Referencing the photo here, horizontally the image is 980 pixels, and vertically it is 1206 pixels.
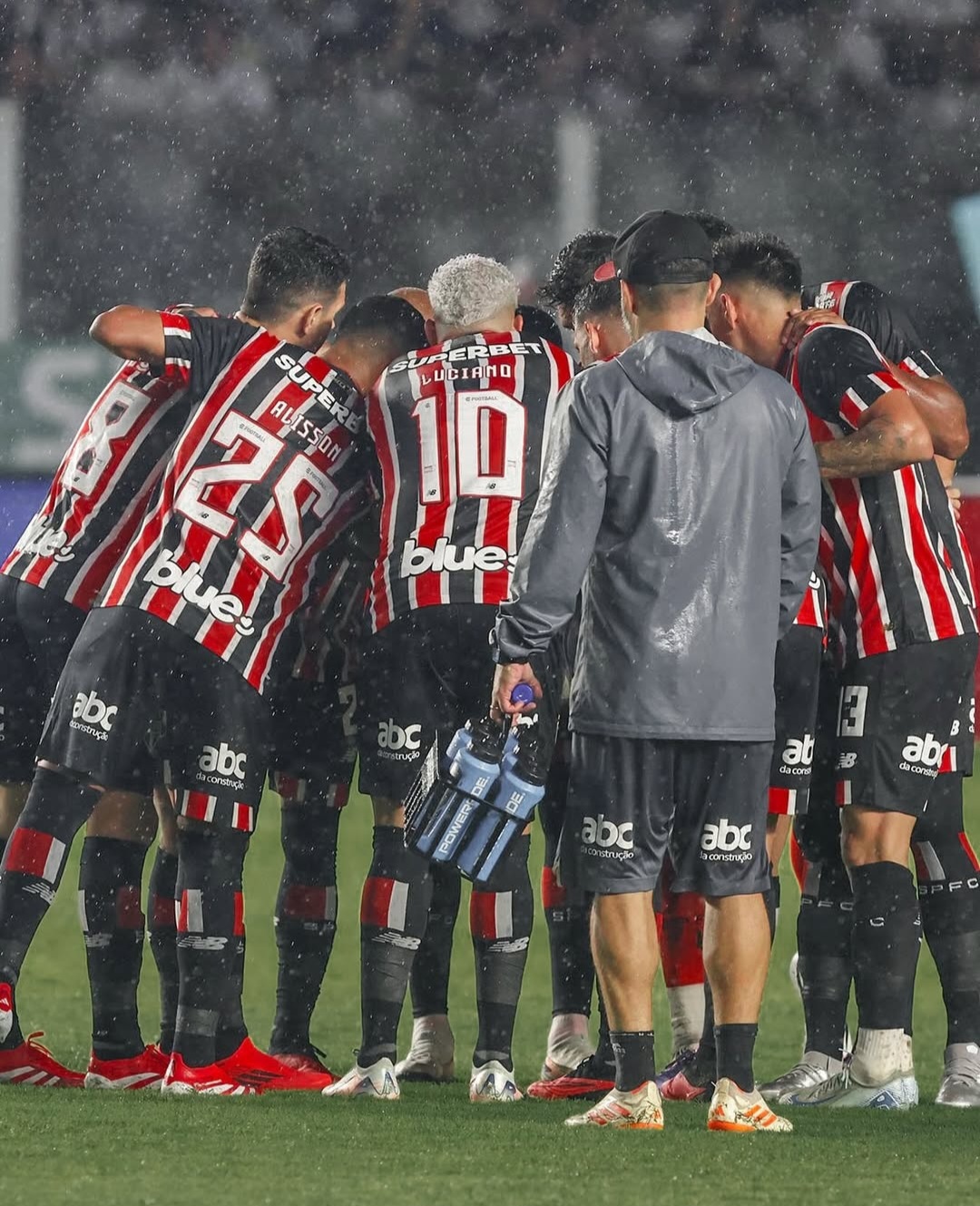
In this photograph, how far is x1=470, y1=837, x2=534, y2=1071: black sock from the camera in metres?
3.98

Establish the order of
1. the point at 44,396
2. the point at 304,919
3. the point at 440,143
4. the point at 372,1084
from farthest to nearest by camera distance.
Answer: the point at 440,143 → the point at 44,396 → the point at 304,919 → the point at 372,1084

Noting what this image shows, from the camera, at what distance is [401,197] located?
551 inches

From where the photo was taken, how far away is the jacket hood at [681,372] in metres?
3.34

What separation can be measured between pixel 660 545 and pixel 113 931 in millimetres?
1570

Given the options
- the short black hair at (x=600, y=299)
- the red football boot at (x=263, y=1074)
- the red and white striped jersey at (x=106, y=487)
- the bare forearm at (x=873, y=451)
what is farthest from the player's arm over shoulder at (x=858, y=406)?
the red football boot at (x=263, y=1074)

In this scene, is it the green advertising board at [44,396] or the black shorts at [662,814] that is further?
the green advertising board at [44,396]

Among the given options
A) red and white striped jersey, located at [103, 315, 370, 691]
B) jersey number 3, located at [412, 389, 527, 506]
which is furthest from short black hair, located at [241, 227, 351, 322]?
jersey number 3, located at [412, 389, 527, 506]

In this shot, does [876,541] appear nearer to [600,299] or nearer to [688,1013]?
[600,299]

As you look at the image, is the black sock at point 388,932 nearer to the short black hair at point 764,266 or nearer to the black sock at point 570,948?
the black sock at point 570,948

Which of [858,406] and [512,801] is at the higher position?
[858,406]

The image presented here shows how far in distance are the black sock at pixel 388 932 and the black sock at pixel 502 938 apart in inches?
4.9

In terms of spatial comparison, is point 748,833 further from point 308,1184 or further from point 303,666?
point 303,666

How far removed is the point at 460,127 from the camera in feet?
47.3

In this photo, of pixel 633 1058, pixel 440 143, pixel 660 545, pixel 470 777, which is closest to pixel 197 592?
pixel 470 777
